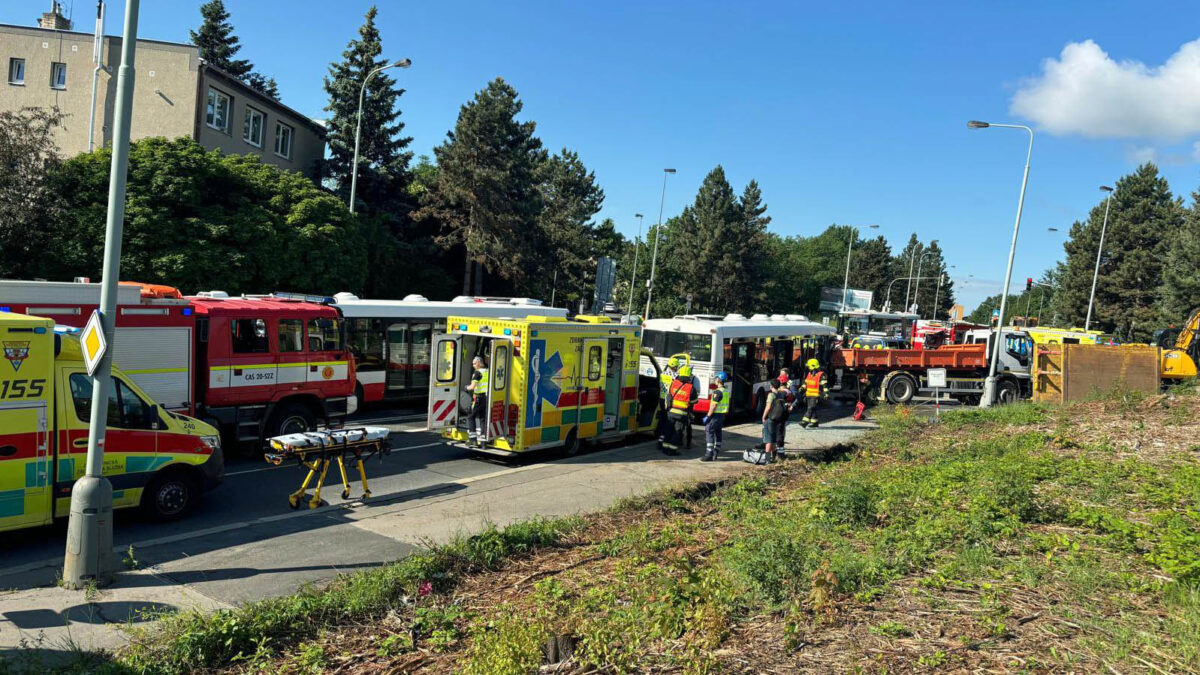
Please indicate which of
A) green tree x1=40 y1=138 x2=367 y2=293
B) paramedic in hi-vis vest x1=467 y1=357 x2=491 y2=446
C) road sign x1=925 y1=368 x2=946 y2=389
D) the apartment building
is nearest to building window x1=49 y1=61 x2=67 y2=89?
the apartment building

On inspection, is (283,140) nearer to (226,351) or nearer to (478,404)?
(226,351)

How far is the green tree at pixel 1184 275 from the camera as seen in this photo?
38.6 meters

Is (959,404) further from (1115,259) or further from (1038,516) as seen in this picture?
(1115,259)

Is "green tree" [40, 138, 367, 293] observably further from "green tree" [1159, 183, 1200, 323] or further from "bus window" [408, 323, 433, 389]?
"green tree" [1159, 183, 1200, 323]

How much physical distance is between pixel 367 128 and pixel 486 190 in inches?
285

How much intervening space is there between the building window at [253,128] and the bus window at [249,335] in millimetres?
24590

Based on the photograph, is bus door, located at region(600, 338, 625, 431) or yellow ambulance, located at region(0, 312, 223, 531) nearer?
yellow ambulance, located at region(0, 312, 223, 531)

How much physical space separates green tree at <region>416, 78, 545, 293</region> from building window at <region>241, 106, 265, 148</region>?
824 cm

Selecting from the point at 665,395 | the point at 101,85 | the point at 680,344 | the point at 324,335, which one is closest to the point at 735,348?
the point at 680,344

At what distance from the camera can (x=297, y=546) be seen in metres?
8.82

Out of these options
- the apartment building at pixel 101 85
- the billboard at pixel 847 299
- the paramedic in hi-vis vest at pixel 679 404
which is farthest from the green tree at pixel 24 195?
the billboard at pixel 847 299

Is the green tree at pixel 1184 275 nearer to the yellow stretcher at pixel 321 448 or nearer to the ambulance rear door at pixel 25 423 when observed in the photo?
the yellow stretcher at pixel 321 448

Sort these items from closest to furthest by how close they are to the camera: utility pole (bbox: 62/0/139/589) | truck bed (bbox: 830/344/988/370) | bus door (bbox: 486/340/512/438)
→ utility pole (bbox: 62/0/139/589)
bus door (bbox: 486/340/512/438)
truck bed (bbox: 830/344/988/370)

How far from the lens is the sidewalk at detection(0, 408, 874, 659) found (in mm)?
6551
